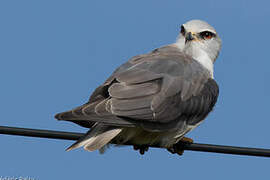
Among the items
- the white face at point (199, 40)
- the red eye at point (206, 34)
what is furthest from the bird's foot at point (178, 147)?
the red eye at point (206, 34)

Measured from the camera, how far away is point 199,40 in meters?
10.9

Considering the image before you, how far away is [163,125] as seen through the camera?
8.13 metres

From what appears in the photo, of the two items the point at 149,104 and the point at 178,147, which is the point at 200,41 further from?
the point at 149,104

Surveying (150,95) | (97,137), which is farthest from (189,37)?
(97,137)

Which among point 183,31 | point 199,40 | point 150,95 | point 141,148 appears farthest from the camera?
point 183,31

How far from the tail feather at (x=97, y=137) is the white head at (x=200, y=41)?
10.1ft

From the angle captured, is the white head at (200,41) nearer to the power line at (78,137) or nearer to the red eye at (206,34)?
the red eye at (206,34)

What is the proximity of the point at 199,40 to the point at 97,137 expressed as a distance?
A: 3921 millimetres

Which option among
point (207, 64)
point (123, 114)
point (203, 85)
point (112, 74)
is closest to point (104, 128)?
point (123, 114)

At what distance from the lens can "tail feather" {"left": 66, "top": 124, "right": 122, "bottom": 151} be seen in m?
7.43

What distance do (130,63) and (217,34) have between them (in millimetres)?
2723

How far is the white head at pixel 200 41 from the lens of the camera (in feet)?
34.7

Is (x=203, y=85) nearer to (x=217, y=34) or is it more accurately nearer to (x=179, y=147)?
(x=179, y=147)

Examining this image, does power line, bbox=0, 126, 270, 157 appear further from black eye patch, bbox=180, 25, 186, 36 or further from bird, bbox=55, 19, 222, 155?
black eye patch, bbox=180, 25, 186, 36
